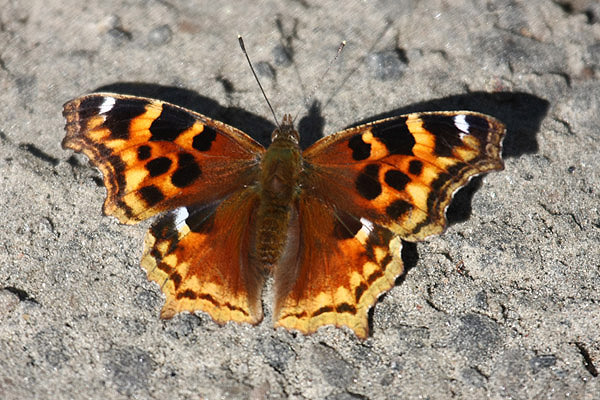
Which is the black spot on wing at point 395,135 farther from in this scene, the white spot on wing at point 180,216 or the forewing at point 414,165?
the white spot on wing at point 180,216

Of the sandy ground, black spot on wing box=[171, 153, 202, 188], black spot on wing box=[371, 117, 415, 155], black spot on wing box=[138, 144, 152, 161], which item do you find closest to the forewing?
black spot on wing box=[371, 117, 415, 155]

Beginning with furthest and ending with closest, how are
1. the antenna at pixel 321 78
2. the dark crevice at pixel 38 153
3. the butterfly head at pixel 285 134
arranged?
the antenna at pixel 321 78 < the dark crevice at pixel 38 153 < the butterfly head at pixel 285 134

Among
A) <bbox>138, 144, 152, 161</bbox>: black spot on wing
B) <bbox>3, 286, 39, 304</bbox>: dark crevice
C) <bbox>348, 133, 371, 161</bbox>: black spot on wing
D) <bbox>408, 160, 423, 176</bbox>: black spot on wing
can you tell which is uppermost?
<bbox>348, 133, 371, 161</bbox>: black spot on wing

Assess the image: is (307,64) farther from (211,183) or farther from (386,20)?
(211,183)

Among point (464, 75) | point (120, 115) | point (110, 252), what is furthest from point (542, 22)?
point (110, 252)

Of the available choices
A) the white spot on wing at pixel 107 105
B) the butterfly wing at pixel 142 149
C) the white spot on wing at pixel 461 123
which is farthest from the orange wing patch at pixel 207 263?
the white spot on wing at pixel 461 123

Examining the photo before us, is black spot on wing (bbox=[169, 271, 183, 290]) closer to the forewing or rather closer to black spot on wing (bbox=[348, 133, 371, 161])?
the forewing
